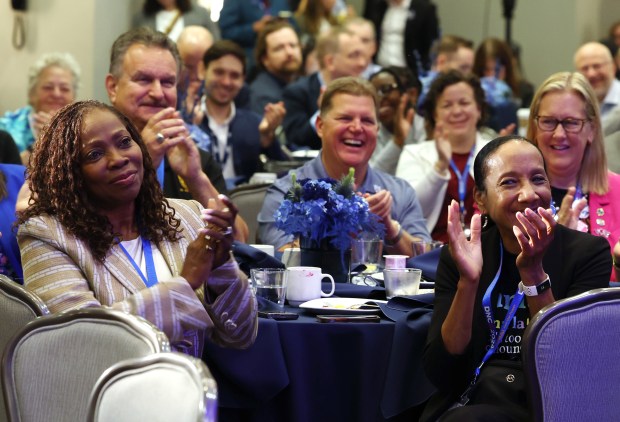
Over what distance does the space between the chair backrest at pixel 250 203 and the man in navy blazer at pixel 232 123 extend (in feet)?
5.26

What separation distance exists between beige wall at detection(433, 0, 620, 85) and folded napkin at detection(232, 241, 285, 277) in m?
8.21

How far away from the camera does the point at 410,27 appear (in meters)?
10.1

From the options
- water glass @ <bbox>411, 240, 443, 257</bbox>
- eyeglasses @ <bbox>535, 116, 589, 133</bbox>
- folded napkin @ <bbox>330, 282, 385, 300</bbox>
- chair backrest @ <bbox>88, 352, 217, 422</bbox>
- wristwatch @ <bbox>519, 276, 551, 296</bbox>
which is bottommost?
folded napkin @ <bbox>330, 282, 385, 300</bbox>

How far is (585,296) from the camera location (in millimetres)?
2818

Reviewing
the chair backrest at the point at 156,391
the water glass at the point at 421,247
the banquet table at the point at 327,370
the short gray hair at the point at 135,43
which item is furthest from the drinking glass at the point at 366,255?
the chair backrest at the point at 156,391

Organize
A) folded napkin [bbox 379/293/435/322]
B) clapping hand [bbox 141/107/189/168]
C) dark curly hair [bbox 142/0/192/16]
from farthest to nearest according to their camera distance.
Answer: dark curly hair [bbox 142/0/192/16], clapping hand [bbox 141/107/189/168], folded napkin [bbox 379/293/435/322]

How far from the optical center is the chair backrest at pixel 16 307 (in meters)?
3.00

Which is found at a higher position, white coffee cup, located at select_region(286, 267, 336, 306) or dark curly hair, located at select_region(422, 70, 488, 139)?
dark curly hair, located at select_region(422, 70, 488, 139)

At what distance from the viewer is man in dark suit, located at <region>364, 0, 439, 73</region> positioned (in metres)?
10.1

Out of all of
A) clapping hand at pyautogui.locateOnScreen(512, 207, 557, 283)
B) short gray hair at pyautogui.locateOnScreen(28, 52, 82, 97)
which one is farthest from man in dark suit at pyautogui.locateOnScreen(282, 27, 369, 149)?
clapping hand at pyautogui.locateOnScreen(512, 207, 557, 283)

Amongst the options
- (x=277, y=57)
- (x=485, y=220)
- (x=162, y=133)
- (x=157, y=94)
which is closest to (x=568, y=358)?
(x=485, y=220)

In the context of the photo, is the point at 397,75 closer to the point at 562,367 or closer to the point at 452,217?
the point at 452,217

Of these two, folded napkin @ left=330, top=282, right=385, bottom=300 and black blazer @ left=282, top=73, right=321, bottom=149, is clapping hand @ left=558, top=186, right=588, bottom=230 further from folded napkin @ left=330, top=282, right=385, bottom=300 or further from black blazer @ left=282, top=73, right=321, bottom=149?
black blazer @ left=282, top=73, right=321, bottom=149

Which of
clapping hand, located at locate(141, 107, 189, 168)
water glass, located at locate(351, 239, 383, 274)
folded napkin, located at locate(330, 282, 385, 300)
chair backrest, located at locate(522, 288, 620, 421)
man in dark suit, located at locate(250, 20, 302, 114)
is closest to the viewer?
chair backrest, located at locate(522, 288, 620, 421)
